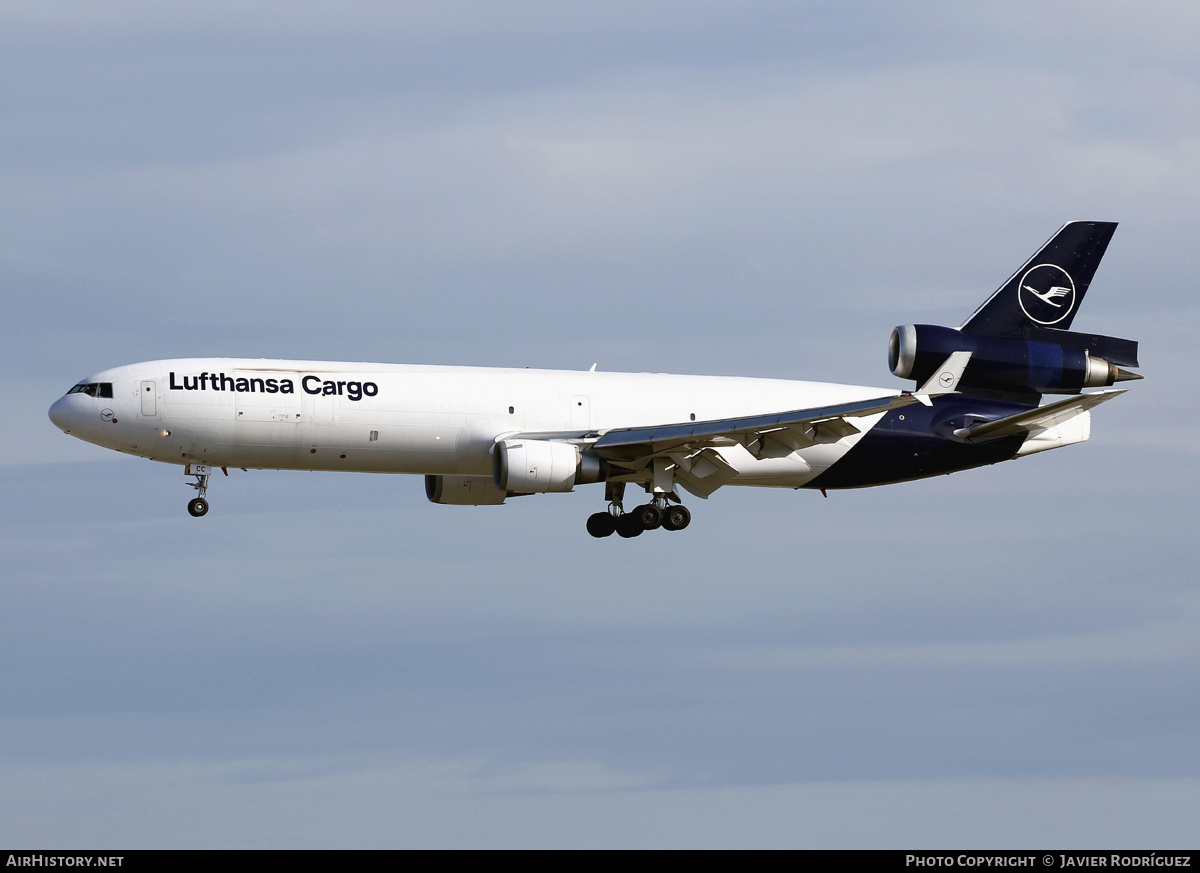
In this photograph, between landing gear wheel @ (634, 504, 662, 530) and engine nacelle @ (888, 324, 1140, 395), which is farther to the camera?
engine nacelle @ (888, 324, 1140, 395)

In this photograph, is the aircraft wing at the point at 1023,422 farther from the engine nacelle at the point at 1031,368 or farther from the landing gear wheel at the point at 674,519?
the landing gear wheel at the point at 674,519

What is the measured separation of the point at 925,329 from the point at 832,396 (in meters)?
3.88

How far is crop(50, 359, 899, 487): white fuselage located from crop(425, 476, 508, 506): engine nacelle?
364 centimetres

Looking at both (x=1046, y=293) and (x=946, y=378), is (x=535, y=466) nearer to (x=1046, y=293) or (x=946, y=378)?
(x=946, y=378)

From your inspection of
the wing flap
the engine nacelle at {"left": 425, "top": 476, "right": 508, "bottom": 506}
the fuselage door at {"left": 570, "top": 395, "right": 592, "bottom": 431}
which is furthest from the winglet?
the engine nacelle at {"left": 425, "top": 476, "right": 508, "bottom": 506}

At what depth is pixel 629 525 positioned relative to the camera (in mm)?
60188

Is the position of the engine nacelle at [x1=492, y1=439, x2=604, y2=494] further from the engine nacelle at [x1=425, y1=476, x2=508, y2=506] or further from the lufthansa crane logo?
the lufthansa crane logo

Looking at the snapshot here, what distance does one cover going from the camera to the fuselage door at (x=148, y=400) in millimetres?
55156

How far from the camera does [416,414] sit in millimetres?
56281

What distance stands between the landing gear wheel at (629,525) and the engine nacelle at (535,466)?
407 centimetres

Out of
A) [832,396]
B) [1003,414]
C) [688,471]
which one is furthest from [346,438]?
[1003,414]

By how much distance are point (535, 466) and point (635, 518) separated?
5831 mm

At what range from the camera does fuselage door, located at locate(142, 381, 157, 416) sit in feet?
181

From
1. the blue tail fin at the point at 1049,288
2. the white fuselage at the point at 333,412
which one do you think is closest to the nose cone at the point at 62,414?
the white fuselage at the point at 333,412
